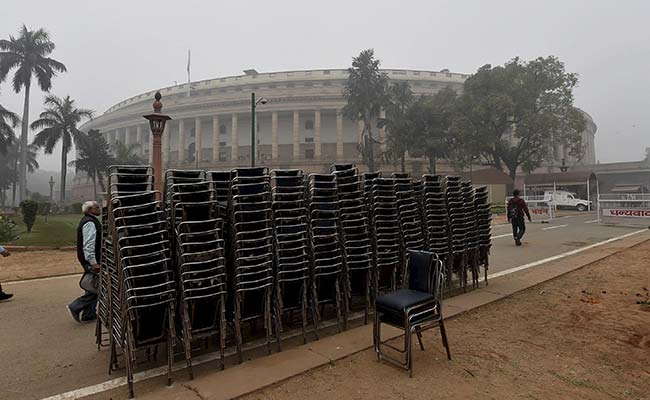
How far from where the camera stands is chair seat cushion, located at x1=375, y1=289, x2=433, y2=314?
12.1ft

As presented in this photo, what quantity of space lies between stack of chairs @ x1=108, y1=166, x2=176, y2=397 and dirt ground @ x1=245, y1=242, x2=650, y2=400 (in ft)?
3.81

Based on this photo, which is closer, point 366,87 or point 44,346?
point 44,346

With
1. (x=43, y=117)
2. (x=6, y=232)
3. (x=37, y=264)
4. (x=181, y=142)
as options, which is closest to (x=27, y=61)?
(x=43, y=117)

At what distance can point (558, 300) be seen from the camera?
19.8ft

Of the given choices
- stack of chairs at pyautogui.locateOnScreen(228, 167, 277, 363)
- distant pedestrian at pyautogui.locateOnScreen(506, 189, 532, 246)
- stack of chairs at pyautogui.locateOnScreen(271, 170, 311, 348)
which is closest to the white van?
distant pedestrian at pyautogui.locateOnScreen(506, 189, 532, 246)

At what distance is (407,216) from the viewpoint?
18.6ft

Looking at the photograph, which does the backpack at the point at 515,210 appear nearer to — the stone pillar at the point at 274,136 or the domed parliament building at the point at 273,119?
the domed parliament building at the point at 273,119

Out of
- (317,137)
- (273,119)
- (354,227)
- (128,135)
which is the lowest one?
(354,227)

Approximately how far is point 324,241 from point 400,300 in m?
1.27

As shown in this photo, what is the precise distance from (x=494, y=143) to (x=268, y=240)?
37334 millimetres

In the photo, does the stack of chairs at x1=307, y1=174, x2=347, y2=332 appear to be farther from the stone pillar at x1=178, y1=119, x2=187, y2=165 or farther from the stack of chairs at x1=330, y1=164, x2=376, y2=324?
the stone pillar at x1=178, y1=119, x2=187, y2=165

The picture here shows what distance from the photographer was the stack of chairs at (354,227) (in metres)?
4.96

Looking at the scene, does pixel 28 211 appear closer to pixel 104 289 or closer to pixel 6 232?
pixel 6 232

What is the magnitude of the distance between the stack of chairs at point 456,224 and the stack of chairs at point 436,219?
135mm
